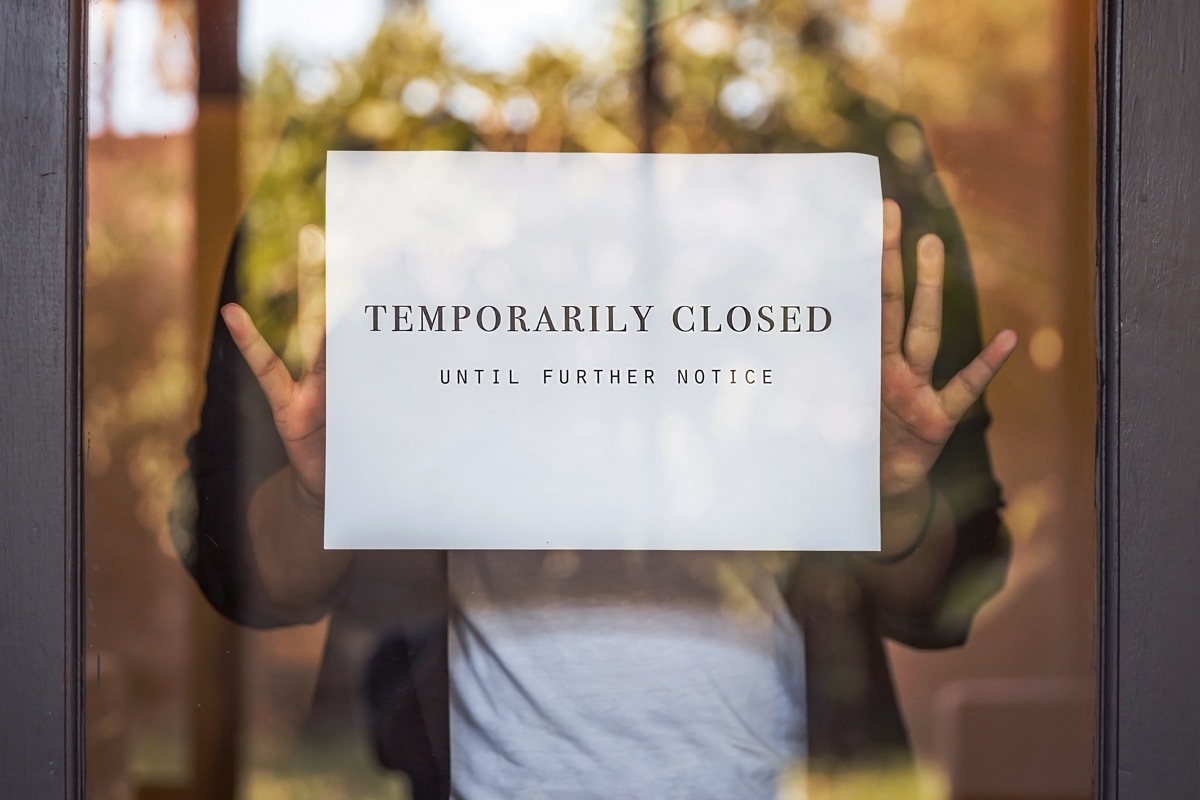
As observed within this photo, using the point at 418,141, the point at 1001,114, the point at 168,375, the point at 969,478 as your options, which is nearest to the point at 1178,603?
the point at 969,478

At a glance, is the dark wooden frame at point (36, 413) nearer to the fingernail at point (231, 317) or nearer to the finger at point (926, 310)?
the fingernail at point (231, 317)

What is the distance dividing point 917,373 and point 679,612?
34 cm

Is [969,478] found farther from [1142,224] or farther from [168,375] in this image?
[168,375]

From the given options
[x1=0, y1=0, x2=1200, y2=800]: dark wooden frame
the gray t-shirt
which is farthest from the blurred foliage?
the gray t-shirt

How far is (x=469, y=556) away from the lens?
1.05m

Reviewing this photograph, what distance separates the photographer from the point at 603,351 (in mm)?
1043

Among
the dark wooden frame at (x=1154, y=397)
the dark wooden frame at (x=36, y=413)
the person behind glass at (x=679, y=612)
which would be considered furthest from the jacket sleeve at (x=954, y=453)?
the dark wooden frame at (x=36, y=413)

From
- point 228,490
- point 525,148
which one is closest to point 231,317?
point 228,490

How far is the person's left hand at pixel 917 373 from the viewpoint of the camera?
1.04 meters

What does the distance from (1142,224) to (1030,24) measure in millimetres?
228

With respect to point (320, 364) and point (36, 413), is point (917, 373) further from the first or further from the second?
point (36, 413)

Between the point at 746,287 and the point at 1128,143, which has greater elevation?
the point at 1128,143

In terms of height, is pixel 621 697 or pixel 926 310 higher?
pixel 926 310

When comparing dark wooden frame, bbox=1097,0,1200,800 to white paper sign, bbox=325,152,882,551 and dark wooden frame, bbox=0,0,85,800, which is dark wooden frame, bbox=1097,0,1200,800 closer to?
white paper sign, bbox=325,152,882,551
